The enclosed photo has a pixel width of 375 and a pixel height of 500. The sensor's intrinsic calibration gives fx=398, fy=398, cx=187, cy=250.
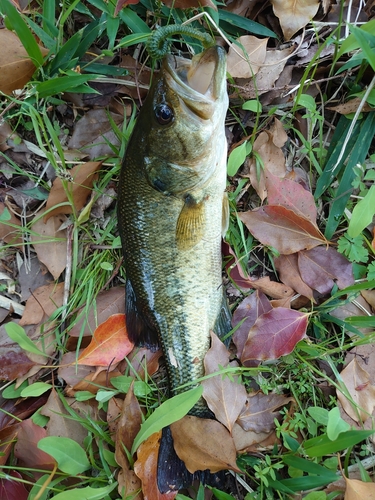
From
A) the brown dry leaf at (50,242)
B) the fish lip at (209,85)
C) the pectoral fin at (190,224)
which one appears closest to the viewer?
the fish lip at (209,85)

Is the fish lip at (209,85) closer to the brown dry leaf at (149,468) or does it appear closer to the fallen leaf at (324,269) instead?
the fallen leaf at (324,269)

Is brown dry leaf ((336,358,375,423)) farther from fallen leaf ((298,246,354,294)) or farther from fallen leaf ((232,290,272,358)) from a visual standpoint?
fallen leaf ((232,290,272,358))

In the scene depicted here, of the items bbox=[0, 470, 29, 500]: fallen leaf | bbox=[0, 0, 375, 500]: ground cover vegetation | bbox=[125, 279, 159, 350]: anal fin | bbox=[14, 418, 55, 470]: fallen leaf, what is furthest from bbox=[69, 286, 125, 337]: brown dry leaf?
bbox=[0, 470, 29, 500]: fallen leaf

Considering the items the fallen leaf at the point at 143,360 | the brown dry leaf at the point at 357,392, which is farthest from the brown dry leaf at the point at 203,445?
the brown dry leaf at the point at 357,392

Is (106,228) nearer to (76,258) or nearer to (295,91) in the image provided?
(76,258)

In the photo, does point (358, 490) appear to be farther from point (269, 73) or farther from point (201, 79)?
point (269, 73)

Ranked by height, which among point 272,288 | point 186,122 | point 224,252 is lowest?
point 272,288

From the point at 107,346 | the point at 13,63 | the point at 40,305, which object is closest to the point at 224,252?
the point at 107,346
